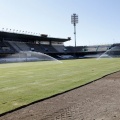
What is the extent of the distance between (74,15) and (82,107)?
4187 inches

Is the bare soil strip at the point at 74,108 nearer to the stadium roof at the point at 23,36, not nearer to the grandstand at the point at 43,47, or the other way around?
the grandstand at the point at 43,47

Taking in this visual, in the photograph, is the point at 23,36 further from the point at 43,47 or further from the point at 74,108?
the point at 74,108

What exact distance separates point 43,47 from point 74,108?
97752 mm

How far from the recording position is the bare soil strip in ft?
32.7

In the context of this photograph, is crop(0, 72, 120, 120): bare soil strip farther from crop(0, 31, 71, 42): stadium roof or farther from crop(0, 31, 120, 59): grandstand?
crop(0, 31, 71, 42): stadium roof

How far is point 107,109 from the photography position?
10992mm

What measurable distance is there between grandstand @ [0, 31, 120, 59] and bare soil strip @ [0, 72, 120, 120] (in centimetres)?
7296

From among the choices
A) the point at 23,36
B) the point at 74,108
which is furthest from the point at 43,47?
the point at 74,108

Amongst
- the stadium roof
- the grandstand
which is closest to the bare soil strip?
the grandstand

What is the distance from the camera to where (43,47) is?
108500 millimetres

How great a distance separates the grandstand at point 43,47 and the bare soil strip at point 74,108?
72959mm

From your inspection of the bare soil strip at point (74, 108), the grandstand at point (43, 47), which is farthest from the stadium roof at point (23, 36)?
the bare soil strip at point (74, 108)

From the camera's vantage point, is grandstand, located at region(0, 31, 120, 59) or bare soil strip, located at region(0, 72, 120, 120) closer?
bare soil strip, located at region(0, 72, 120, 120)

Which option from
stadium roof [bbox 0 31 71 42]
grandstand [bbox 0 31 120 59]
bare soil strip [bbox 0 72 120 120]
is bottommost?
bare soil strip [bbox 0 72 120 120]
